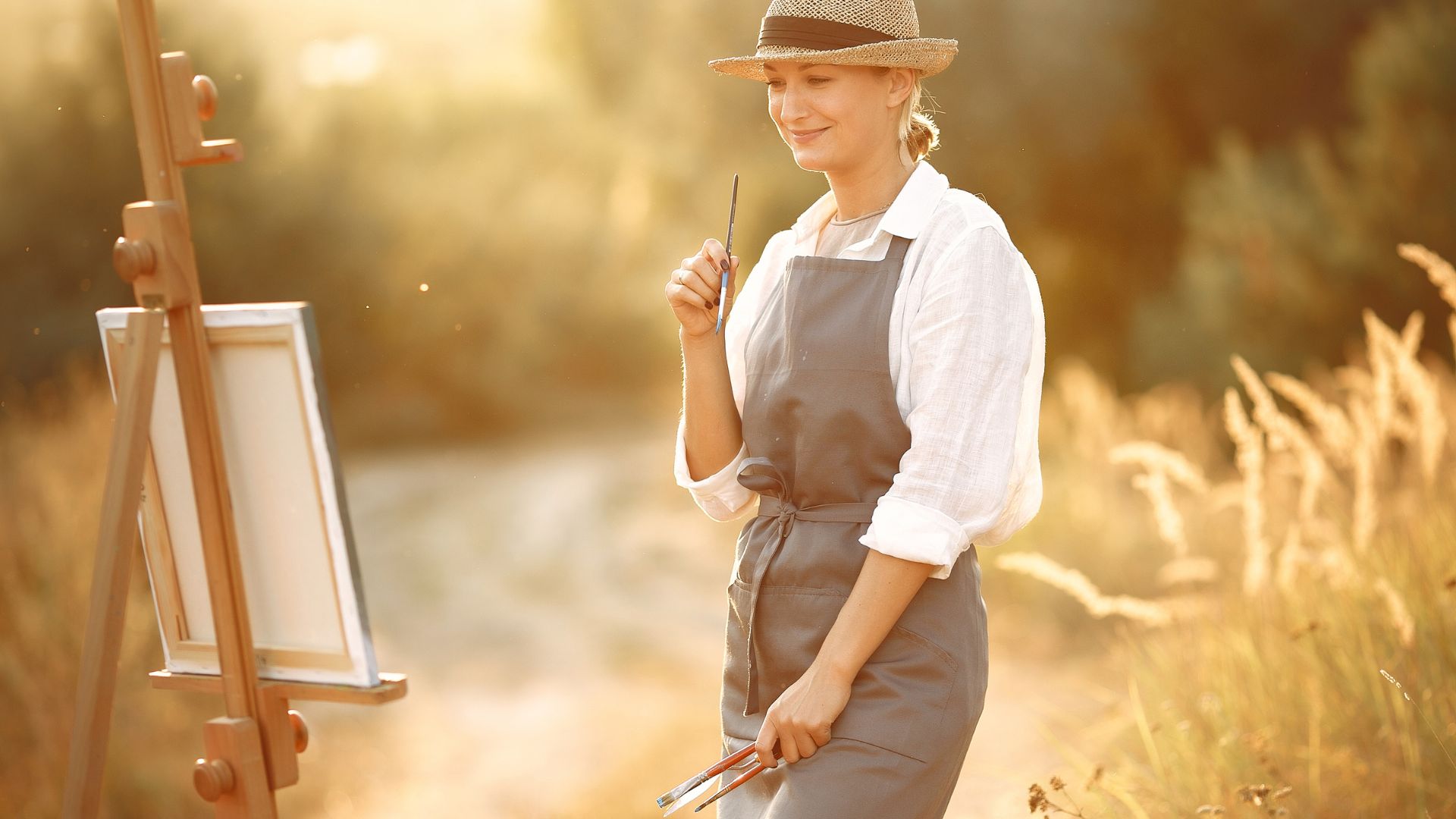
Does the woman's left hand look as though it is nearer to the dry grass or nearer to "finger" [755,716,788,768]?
"finger" [755,716,788,768]

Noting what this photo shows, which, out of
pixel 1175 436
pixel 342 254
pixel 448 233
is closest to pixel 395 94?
pixel 448 233

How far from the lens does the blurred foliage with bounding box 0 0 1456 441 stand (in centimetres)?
631

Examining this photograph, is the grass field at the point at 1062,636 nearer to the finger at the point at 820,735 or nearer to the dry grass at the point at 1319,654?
the dry grass at the point at 1319,654

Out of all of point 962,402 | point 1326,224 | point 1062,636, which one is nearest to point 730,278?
point 962,402

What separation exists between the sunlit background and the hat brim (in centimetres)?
114

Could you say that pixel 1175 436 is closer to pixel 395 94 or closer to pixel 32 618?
pixel 32 618

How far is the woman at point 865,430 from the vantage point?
5.14 feet

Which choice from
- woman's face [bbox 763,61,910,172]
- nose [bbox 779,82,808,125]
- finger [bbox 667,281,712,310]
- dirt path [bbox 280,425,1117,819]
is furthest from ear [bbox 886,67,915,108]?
dirt path [bbox 280,425,1117,819]

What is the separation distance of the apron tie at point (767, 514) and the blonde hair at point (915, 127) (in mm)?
479

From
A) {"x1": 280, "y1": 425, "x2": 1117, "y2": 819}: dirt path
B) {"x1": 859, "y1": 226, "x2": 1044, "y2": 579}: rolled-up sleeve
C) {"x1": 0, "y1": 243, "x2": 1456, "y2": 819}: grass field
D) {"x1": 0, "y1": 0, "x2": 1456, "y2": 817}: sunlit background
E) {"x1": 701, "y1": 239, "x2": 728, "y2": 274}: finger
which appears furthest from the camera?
{"x1": 280, "y1": 425, "x2": 1117, "y2": 819}: dirt path

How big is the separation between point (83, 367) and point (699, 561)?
4609 mm

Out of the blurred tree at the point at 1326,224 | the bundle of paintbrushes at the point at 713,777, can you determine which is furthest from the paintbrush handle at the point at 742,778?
the blurred tree at the point at 1326,224

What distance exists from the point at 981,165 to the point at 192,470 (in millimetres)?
6166

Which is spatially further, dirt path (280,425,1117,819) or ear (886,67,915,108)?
dirt path (280,425,1117,819)
